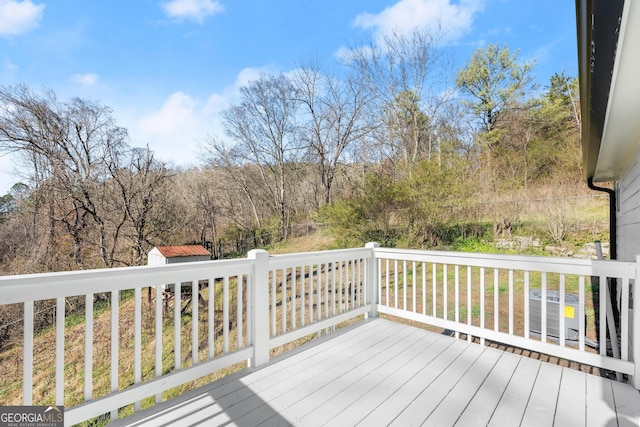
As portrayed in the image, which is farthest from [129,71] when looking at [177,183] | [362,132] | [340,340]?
[340,340]

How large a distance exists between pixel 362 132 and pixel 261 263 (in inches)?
416

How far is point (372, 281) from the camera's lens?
11.4ft

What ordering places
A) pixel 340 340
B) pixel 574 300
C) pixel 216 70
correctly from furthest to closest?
pixel 216 70, pixel 574 300, pixel 340 340

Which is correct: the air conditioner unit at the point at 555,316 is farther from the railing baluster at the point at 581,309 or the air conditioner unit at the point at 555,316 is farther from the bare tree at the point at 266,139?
the bare tree at the point at 266,139

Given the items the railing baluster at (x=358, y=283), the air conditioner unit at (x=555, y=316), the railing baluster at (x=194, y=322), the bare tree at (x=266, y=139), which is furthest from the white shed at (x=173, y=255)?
the bare tree at (x=266, y=139)

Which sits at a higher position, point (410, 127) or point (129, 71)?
point (129, 71)

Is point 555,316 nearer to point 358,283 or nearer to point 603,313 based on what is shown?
point 603,313

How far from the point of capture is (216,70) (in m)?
9.74

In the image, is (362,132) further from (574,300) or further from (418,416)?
(418,416)

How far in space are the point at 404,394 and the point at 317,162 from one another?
11.9 m

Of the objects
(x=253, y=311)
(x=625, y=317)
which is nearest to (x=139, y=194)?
(x=253, y=311)

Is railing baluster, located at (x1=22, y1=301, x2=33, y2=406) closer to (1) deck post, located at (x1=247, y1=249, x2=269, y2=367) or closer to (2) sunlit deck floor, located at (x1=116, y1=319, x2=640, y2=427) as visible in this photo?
(2) sunlit deck floor, located at (x1=116, y1=319, x2=640, y2=427)

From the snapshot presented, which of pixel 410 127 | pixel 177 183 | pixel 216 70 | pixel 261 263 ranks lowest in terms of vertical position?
pixel 261 263

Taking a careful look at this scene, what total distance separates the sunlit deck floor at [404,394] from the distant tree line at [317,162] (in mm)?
5854
